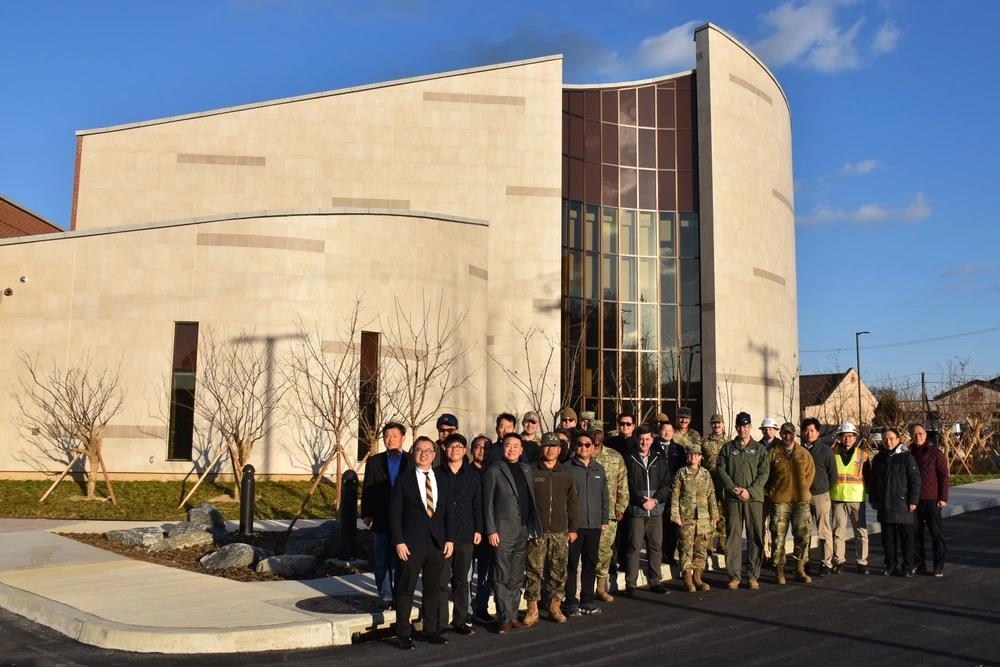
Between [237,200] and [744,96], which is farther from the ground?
[744,96]

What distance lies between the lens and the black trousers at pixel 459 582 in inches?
333

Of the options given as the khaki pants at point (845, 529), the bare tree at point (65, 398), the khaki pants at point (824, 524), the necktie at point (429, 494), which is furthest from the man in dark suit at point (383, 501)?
the bare tree at point (65, 398)

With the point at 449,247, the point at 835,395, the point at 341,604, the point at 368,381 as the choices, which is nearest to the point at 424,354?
the point at 368,381

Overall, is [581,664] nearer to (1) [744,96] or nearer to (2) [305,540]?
(2) [305,540]

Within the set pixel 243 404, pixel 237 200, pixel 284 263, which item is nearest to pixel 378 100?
pixel 237 200

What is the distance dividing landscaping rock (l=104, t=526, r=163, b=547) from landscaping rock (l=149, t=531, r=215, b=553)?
16 centimetres

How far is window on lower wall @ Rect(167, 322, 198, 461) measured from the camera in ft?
73.6

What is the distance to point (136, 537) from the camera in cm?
1348

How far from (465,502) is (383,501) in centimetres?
108

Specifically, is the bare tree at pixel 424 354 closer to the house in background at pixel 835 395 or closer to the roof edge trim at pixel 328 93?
the roof edge trim at pixel 328 93

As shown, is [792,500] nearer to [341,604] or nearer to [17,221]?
[341,604]

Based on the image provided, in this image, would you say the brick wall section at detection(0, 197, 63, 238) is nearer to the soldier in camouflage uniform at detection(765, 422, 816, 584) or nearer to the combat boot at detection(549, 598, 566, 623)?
the combat boot at detection(549, 598, 566, 623)

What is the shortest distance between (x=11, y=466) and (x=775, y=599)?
19602 mm

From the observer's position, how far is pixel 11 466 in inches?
854
